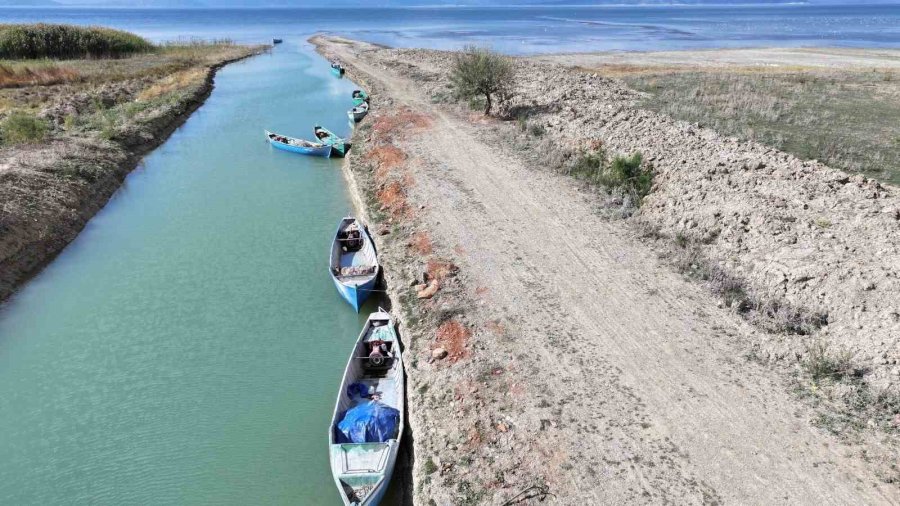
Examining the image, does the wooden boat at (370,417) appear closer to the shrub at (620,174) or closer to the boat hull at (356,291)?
the boat hull at (356,291)

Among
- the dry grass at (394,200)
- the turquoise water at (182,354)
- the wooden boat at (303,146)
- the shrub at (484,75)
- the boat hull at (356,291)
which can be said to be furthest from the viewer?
the shrub at (484,75)

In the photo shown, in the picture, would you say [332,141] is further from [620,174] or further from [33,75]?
[33,75]

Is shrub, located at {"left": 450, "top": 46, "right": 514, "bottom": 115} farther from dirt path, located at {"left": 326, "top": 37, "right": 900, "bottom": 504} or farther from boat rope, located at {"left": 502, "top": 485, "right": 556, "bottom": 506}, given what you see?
boat rope, located at {"left": 502, "top": 485, "right": 556, "bottom": 506}

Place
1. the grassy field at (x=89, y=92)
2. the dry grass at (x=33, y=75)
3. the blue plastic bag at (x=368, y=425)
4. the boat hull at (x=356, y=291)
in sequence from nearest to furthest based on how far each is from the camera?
the blue plastic bag at (x=368, y=425)
the boat hull at (x=356, y=291)
the grassy field at (x=89, y=92)
the dry grass at (x=33, y=75)

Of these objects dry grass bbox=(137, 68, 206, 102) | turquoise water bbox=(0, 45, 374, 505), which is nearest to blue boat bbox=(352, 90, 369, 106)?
dry grass bbox=(137, 68, 206, 102)

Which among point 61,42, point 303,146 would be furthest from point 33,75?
point 303,146

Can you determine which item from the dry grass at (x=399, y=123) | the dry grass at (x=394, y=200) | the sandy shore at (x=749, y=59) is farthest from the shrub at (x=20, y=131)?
the sandy shore at (x=749, y=59)
